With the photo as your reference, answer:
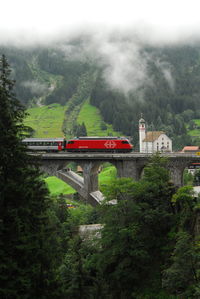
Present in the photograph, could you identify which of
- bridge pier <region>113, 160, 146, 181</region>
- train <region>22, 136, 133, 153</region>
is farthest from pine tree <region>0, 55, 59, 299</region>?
train <region>22, 136, 133, 153</region>

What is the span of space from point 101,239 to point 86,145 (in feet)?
77.0

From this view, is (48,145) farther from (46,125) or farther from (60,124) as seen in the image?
(60,124)

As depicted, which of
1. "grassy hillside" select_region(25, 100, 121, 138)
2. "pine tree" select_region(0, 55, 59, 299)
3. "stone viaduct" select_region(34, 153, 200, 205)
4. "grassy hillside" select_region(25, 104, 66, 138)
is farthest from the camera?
"grassy hillside" select_region(25, 100, 121, 138)

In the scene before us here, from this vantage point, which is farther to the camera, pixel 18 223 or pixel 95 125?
pixel 95 125

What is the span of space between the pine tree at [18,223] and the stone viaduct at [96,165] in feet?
98.9

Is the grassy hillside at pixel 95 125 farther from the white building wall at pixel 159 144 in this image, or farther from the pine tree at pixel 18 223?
the pine tree at pixel 18 223

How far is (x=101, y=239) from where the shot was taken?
33906 millimetres

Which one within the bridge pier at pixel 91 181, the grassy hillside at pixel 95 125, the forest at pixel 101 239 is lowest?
the forest at pixel 101 239

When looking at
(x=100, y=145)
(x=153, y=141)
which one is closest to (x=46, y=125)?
(x=153, y=141)

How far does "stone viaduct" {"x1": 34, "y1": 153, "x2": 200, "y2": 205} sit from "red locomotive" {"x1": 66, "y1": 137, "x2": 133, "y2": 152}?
81.1 inches

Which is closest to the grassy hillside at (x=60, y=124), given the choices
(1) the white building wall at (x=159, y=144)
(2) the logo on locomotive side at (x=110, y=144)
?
(1) the white building wall at (x=159, y=144)

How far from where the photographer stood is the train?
53.7 metres

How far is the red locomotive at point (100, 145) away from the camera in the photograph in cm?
5359

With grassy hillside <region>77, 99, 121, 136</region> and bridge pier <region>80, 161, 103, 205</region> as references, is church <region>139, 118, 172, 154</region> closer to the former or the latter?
grassy hillside <region>77, 99, 121, 136</region>
